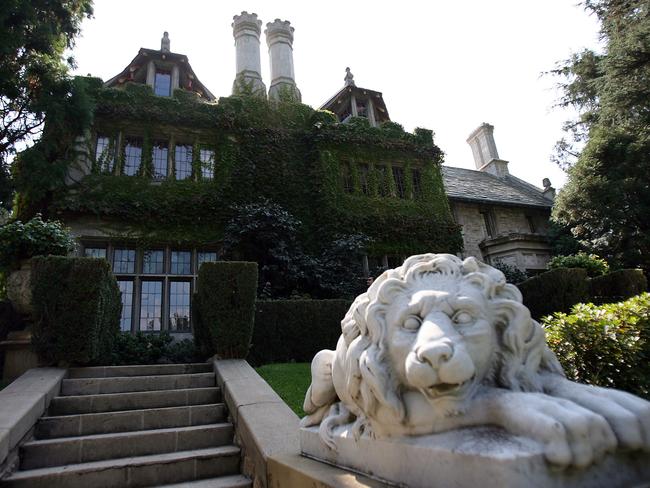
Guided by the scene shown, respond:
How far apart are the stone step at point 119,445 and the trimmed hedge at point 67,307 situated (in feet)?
6.21

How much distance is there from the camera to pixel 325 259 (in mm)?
12203

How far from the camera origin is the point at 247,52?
17.9 m

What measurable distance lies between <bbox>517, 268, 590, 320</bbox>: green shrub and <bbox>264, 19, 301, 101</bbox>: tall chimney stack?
479 inches

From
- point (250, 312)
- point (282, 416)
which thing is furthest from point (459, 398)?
point (250, 312)

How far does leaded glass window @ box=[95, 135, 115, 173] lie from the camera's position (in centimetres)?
1170

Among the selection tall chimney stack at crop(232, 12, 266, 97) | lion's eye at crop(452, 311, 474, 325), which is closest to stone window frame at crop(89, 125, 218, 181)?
tall chimney stack at crop(232, 12, 266, 97)

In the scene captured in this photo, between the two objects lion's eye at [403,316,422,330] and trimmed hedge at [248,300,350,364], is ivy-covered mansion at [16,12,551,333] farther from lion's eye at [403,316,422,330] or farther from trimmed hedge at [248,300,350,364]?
lion's eye at [403,316,422,330]

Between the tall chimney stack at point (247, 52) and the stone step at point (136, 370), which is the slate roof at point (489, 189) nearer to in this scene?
the tall chimney stack at point (247, 52)

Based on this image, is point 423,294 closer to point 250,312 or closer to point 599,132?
point 250,312

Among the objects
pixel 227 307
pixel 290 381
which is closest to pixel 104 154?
pixel 227 307

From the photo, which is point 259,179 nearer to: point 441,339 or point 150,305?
point 150,305

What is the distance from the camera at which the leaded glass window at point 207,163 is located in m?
12.9

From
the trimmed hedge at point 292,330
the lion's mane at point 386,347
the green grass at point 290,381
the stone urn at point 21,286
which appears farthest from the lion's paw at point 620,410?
the stone urn at point 21,286

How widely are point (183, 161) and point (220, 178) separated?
4.65 ft
